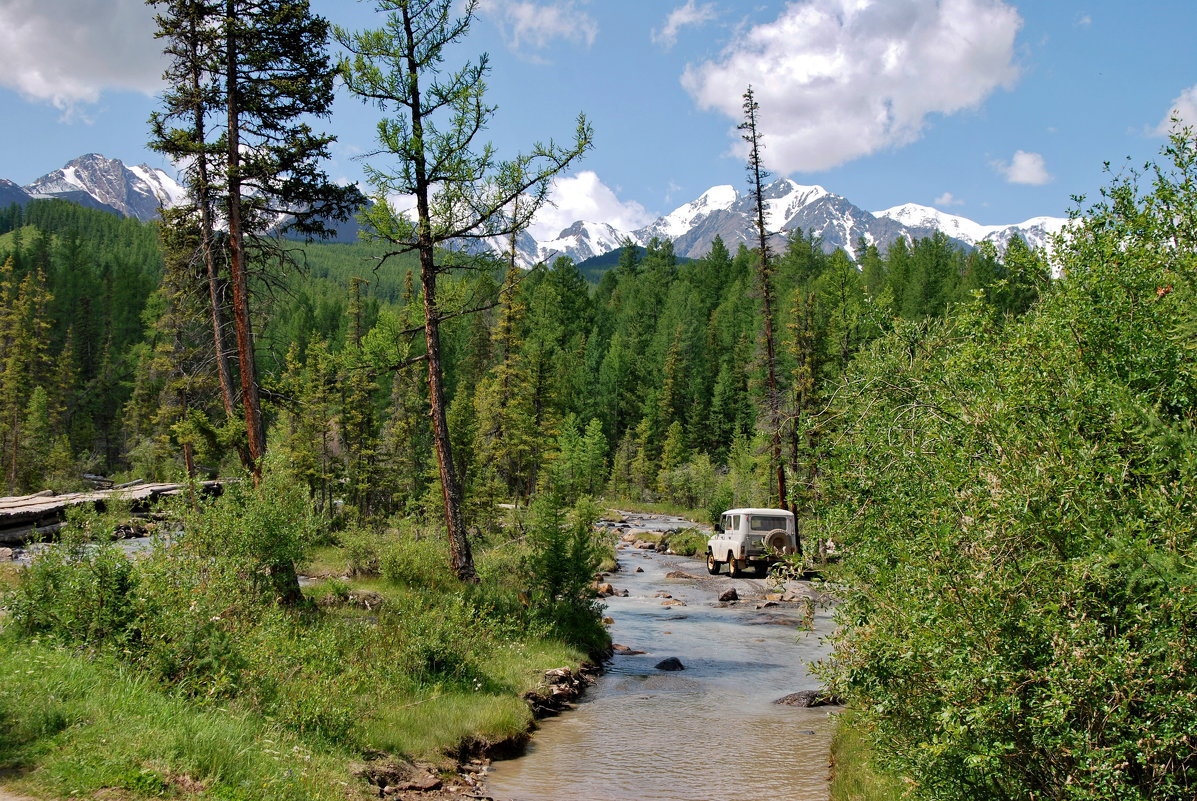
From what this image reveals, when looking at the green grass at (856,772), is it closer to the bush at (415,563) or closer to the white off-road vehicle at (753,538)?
the bush at (415,563)

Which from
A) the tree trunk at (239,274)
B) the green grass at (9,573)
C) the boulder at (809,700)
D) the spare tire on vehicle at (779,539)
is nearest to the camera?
the green grass at (9,573)

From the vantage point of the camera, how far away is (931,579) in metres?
5.70

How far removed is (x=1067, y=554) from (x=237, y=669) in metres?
8.16

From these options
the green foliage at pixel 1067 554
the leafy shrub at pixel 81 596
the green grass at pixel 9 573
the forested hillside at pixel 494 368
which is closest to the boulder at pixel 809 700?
the forested hillside at pixel 494 368

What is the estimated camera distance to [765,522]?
30562 mm

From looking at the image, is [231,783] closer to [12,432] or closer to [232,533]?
[232,533]

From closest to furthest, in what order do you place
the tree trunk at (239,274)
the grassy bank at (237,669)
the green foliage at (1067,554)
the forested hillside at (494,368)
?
the green foliage at (1067,554) < the grassy bank at (237,669) < the tree trunk at (239,274) < the forested hillside at (494,368)

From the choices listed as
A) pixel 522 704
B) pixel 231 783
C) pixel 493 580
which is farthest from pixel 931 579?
pixel 493 580

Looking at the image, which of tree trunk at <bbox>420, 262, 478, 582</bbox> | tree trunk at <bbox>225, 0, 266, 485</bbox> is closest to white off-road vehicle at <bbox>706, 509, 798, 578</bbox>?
tree trunk at <bbox>420, 262, 478, 582</bbox>

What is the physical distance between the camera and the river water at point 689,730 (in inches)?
389

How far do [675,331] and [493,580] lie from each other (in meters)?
82.5

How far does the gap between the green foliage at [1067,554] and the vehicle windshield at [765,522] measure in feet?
76.3

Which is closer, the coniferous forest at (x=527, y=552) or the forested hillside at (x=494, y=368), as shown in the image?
the coniferous forest at (x=527, y=552)

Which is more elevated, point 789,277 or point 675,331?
point 789,277
